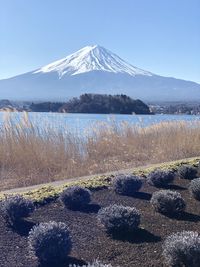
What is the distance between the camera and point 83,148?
37.9ft

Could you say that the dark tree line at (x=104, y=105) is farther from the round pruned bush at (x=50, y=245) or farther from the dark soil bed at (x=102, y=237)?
the round pruned bush at (x=50, y=245)

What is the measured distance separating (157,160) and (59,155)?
2.85 metres

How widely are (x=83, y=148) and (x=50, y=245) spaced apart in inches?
274

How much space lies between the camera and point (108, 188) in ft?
25.5

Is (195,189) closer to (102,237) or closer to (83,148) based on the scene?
(102,237)

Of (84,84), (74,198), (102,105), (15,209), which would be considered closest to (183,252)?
(15,209)

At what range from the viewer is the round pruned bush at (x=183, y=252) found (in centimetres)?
436

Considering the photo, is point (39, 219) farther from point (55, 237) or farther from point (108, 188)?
point (108, 188)

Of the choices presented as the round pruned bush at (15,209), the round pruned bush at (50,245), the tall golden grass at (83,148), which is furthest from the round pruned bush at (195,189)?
the tall golden grass at (83,148)

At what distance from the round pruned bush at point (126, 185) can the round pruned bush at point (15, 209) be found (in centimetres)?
186

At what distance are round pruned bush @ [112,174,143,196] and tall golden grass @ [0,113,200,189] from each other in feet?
8.85

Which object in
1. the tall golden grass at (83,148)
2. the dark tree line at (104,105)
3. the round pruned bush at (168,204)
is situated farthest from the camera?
the dark tree line at (104,105)

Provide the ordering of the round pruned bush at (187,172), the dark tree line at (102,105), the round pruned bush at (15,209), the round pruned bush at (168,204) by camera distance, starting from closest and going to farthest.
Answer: the round pruned bush at (15,209) < the round pruned bush at (168,204) < the round pruned bush at (187,172) < the dark tree line at (102,105)

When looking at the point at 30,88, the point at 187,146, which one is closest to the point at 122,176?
the point at 187,146
